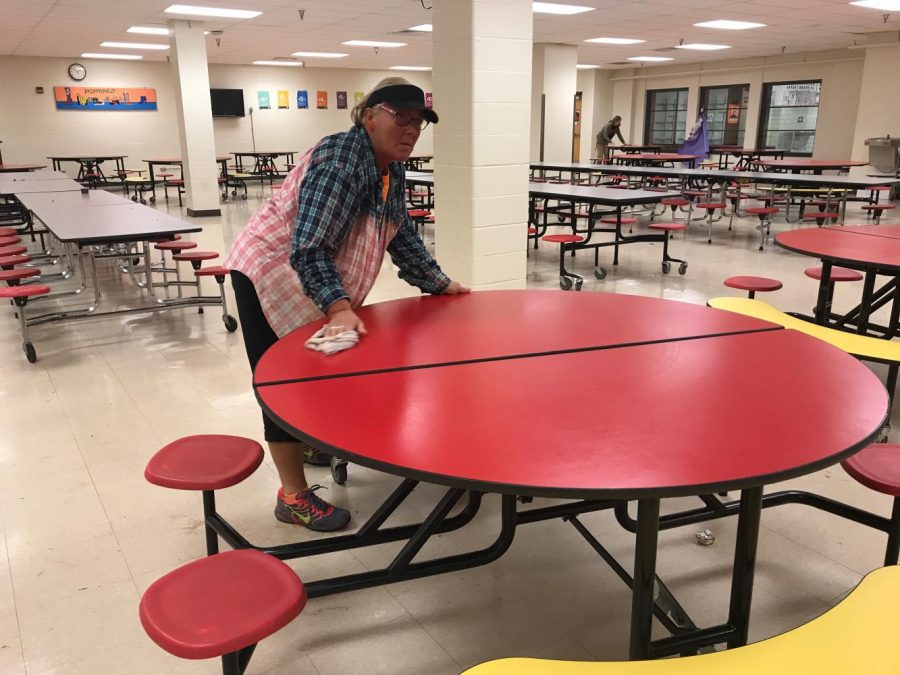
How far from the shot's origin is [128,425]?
342 cm

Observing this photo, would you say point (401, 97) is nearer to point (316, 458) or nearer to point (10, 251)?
point (316, 458)

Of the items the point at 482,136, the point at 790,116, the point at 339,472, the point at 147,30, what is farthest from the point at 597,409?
the point at 790,116

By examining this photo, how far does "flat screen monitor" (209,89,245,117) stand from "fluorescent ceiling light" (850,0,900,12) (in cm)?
1395

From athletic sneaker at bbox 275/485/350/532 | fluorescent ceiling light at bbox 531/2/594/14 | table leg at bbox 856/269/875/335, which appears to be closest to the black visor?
athletic sneaker at bbox 275/485/350/532

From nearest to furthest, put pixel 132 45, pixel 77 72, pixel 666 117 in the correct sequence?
pixel 132 45, pixel 77 72, pixel 666 117

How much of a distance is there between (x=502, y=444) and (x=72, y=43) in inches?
588

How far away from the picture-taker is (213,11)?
9.72m

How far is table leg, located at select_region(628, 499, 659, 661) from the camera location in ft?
4.77

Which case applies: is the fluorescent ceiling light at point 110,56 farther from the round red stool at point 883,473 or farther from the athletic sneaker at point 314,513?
the round red stool at point 883,473

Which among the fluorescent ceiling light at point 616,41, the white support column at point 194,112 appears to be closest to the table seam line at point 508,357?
the white support column at point 194,112

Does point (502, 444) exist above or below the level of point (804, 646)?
above

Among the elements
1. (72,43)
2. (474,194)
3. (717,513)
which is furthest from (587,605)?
(72,43)

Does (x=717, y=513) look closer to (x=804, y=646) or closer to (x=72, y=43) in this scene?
(x=804, y=646)

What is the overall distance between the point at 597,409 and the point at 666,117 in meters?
21.4
